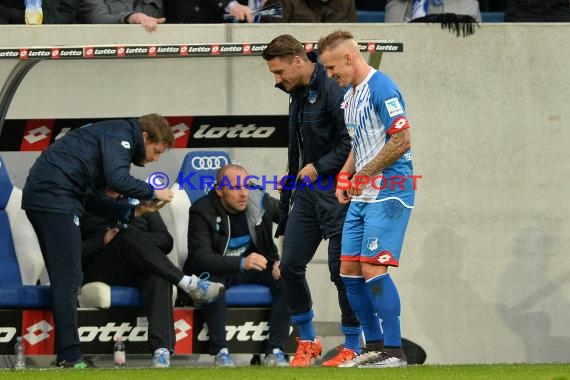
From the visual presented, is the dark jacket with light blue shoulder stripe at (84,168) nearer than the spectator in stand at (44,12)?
Yes

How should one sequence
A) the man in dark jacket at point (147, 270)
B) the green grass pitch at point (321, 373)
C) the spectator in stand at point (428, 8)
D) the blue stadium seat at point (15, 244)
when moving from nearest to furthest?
the green grass pitch at point (321, 373) < the man in dark jacket at point (147, 270) < the blue stadium seat at point (15, 244) < the spectator in stand at point (428, 8)

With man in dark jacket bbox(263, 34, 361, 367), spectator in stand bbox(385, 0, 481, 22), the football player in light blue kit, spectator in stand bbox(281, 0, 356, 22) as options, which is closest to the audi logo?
spectator in stand bbox(281, 0, 356, 22)

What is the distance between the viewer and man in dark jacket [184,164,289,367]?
988cm

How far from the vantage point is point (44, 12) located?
38.5ft

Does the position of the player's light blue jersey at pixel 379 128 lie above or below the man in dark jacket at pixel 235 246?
above

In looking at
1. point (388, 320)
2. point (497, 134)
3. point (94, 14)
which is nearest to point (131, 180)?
point (388, 320)

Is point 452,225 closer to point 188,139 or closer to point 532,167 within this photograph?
point 532,167

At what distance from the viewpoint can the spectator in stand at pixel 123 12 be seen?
11.4 meters

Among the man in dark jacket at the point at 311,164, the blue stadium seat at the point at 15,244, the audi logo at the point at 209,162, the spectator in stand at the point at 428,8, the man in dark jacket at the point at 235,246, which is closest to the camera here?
the man in dark jacket at the point at 311,164

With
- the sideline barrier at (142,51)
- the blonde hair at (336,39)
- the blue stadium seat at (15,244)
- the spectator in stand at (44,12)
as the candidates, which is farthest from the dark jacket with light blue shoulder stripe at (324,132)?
the spectator in stand at (44,12)

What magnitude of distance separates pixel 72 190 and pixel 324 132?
6.15ft

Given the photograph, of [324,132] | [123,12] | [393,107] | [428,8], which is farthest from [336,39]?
[428,8]

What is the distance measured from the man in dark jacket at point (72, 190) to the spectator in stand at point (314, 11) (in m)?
2.78

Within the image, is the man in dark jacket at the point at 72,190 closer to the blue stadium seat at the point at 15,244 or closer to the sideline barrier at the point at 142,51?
the sideline barrier at the point at 142,51
